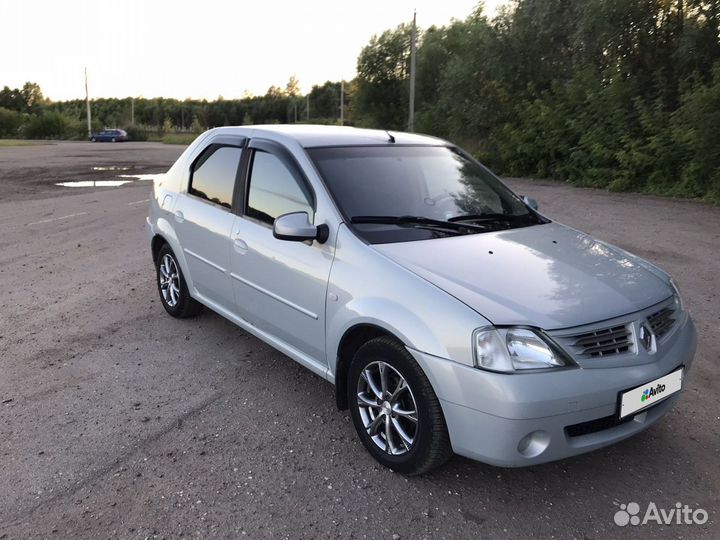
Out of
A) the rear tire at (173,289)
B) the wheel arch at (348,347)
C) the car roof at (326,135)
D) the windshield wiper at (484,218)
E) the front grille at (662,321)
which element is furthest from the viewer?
the rear tire at (173,289)

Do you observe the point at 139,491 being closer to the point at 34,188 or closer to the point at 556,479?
the point at 556,479

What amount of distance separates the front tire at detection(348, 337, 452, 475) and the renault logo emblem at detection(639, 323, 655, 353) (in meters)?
1.04

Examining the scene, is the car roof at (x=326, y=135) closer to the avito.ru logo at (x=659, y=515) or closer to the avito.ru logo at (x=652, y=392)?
the avito.ru logo at (x=652, y=392)

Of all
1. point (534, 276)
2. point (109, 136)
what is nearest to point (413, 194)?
point (534, 276)

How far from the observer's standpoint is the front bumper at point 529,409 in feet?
8.46

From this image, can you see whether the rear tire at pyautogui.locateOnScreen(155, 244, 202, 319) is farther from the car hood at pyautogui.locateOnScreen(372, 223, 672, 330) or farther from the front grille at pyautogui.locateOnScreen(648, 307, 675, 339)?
the front grille at pyautogui.locateOnScreen(648, 307, 675, 339)

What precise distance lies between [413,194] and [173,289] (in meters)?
2.63

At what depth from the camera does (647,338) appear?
293 cm

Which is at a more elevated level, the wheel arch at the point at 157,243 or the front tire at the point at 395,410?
the wheel arch at the point at 157,243

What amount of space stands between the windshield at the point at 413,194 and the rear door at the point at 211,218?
929 millimetres

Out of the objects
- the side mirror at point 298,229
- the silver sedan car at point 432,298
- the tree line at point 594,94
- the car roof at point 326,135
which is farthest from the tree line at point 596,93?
the side mirror at point 298,229

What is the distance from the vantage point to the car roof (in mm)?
4016

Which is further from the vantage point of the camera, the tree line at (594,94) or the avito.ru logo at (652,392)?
the tree line at (594,94)

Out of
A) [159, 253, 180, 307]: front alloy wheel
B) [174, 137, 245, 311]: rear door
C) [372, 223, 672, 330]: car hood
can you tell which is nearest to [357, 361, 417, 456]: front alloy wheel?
[372, 223, 672, 330]: car hood
